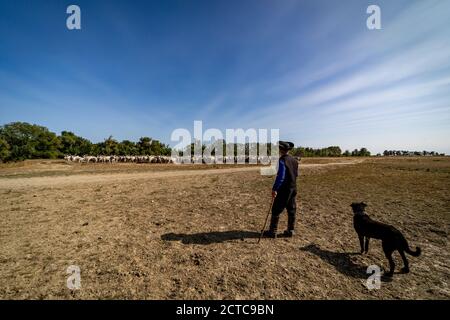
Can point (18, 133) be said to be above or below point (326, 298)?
above

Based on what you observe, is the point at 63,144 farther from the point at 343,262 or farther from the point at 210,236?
the point at 343,262

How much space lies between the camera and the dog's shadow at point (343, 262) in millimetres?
4230

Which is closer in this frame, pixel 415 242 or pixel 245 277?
pixel 245 277

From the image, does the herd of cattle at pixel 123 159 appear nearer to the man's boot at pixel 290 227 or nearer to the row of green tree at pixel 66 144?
the row of green tree at pixel 66 144

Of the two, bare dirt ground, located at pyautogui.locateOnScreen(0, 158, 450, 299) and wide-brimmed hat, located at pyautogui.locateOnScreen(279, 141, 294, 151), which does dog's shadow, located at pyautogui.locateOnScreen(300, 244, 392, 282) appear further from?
wide-brimmed hat, located at pyautogui.locateOnScreen(279, 141, 294, 151)

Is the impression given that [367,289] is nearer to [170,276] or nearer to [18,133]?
[170,276]

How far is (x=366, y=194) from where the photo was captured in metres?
11.5

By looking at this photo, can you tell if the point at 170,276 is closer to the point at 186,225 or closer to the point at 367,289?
the point at 186,225

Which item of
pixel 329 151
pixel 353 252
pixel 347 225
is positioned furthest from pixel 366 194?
pixel 329 151

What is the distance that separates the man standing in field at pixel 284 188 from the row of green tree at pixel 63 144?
2584 inches

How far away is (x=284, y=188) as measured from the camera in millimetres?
5844
